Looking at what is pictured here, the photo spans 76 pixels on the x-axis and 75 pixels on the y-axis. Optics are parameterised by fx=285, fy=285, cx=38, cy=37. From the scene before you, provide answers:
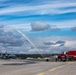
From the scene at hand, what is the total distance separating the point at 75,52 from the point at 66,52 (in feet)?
9.67

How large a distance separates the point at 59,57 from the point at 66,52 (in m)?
5.99

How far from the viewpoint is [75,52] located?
9369cm

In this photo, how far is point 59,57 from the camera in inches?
3497

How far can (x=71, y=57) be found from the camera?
90188 mm

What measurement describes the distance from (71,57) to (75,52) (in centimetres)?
415

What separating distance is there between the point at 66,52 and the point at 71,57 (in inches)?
167

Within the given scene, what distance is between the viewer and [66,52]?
94000mm
